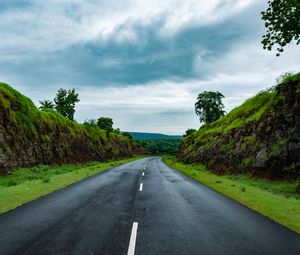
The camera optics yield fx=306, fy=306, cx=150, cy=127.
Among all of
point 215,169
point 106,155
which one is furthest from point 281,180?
point 106,155

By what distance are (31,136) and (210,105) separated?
211 feet

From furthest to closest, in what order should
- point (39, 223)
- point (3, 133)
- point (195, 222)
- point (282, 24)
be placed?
point (3, 133) → point (282, 24) → point (195, 222) → point (39, 223)

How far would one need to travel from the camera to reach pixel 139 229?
7840mm

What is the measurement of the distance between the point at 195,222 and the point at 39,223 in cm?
434

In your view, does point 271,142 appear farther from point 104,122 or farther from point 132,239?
point 104,122

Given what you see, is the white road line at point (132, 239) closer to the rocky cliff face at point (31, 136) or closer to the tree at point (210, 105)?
the rocky cliff face at point (31, 136)

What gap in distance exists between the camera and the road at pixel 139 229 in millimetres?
6328

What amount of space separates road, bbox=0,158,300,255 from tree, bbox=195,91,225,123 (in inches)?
3091

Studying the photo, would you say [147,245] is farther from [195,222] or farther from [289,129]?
[289,129]

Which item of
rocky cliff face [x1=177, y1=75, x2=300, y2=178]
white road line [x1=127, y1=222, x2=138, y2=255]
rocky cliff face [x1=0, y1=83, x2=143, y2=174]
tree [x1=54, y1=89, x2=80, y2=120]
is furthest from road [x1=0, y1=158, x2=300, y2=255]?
tree [x1=54, y1=89, x2=80, y2=120]

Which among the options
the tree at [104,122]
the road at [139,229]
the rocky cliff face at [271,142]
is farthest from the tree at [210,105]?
the road at [139,229]

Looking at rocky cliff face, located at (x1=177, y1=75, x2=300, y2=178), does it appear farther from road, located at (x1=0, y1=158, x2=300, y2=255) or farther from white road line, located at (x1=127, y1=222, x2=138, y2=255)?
white road line, located at (x1=127, y1=222, x2=138, y2=255)

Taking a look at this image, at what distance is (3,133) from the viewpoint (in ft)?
86.4

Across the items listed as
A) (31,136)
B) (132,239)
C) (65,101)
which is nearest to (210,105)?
(65,101)
